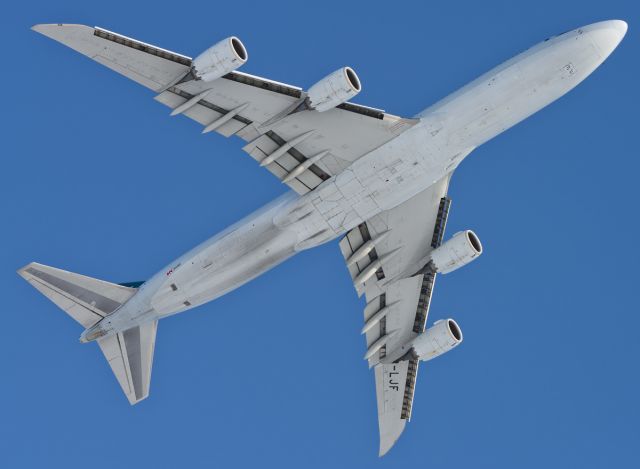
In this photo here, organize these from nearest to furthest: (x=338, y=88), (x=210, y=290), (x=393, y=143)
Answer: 1. (x=338, y=88)
2. (x=393, y=143)
3. (x=210, y=290)

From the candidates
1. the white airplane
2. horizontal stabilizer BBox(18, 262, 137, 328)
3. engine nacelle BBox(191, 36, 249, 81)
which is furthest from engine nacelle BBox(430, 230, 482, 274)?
horizontal stabilizer BBox(18, 262, 137, 328)

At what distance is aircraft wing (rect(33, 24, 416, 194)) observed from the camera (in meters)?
42.6

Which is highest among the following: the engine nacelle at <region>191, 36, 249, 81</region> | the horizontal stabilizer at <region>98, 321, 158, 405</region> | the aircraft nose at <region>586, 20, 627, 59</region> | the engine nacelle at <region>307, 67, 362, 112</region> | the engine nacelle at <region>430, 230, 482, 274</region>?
the engine nacelle at <region>191, 36, 249, 81</region>

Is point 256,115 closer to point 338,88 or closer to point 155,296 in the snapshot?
point 338,88

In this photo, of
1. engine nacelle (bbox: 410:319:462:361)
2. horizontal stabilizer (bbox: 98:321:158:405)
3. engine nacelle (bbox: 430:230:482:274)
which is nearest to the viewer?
engine nacelle (bbox: 430:230:482:274)

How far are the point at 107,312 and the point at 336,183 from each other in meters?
14.7

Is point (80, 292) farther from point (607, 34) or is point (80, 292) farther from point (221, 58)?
point (607, 34)

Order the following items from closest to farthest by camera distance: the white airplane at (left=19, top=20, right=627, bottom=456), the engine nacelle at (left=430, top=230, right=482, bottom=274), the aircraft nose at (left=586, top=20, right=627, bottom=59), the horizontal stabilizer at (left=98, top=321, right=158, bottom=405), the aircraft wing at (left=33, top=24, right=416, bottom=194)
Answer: the aircraft wing at (left=33, top=24, right=416, bottom=194) < the aircraft nose at (left=586, top=20, right=627, bottom=59) < the white airplane at (left=19, top=20, right=627, bottom=456) < the engine nacelle at (left=430, top=230, right=482, bottom=274) < the horizontal stabilizer at (left=98, top=321, right=158, bottom=405)

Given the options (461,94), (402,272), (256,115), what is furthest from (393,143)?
(402,272)

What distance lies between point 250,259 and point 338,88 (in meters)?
10.3

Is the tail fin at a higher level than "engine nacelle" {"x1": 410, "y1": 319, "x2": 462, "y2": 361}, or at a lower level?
higher

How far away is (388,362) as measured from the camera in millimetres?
55469

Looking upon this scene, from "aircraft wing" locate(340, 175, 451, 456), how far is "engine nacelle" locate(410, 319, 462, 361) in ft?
5.47

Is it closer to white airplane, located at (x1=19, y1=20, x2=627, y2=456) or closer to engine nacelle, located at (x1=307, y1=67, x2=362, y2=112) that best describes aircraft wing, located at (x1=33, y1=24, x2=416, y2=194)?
white airplane, located at (x1=19, y1=20, x2=627, y2=456)
